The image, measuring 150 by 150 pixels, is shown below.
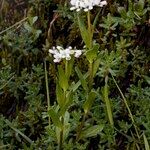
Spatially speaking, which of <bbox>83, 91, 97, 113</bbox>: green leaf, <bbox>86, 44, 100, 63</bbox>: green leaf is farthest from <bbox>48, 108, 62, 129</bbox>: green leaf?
<bbox>86, 44, 100, 63</bbox>: green leaf

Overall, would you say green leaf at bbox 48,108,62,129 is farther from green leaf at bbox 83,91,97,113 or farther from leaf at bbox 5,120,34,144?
leaf at bbox 5,120,34,144

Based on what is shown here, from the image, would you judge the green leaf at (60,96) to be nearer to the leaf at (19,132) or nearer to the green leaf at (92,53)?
the green leaf at (92,53)

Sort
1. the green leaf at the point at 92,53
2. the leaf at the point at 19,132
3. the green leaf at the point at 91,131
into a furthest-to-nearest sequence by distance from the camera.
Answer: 1. the leaf at the point at 19,132
2. the green leaf at the point at 91,131
3. the green leaf at the point at 92,53

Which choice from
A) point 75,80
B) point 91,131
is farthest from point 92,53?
point 75,80

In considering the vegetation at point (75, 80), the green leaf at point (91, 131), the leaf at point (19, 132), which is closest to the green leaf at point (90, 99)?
the vegetation at point (75, 80)

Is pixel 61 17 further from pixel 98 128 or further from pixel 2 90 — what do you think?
pixel 98 128

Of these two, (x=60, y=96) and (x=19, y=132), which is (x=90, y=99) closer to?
(x=60, y=96)

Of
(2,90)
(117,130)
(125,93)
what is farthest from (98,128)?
(2,90)
